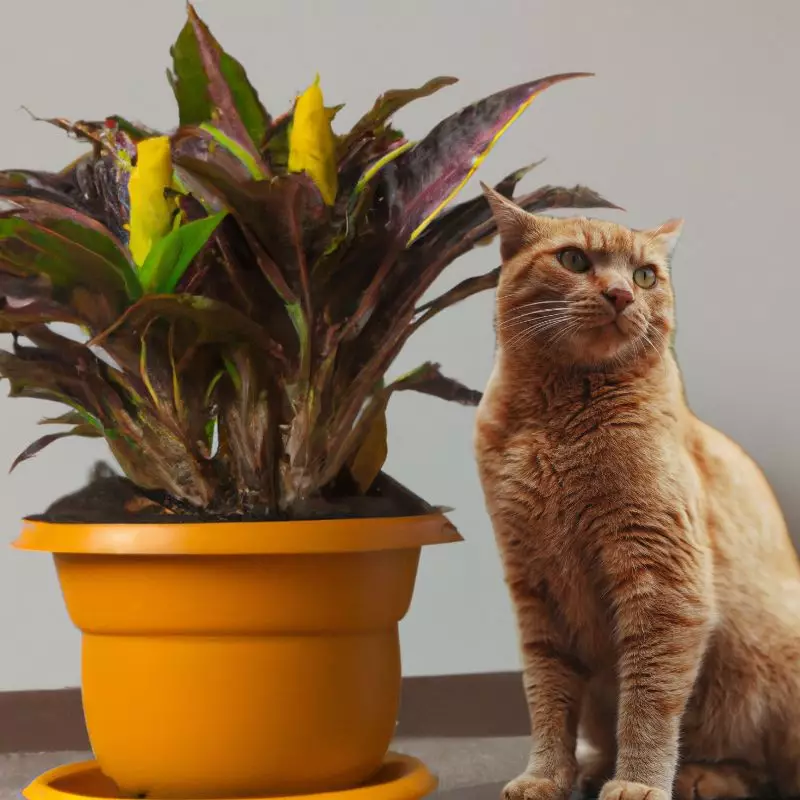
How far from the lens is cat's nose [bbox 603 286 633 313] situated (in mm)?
960

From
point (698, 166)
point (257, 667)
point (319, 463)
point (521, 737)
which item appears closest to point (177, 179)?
point (319, 463)

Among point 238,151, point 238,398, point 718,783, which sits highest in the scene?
point 238,151

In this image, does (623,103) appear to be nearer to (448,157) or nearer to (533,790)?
(448,157)

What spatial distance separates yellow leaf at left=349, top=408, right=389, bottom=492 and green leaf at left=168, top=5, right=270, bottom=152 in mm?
277

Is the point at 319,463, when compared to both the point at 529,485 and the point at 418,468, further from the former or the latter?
the point at 418,468

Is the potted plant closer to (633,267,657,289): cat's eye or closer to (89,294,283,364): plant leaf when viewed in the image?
(89,294,283,364): plant leaf

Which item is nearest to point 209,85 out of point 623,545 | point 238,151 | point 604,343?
point 238,151

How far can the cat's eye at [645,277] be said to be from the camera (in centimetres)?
102

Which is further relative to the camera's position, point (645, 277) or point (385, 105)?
point (645, 277)

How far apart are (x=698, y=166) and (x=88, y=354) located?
969 millimetres

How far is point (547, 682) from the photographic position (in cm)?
104

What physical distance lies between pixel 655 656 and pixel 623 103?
87 cm

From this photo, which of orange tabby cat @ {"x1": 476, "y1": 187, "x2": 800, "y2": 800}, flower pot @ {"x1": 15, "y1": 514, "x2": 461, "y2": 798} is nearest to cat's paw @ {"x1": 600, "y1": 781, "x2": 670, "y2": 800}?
orange tabby cat @ {"x1": 476, "y1": 187, "x2": 800, "y2": 800}

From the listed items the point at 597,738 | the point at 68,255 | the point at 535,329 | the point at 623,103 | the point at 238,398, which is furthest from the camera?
the point at 623,103
